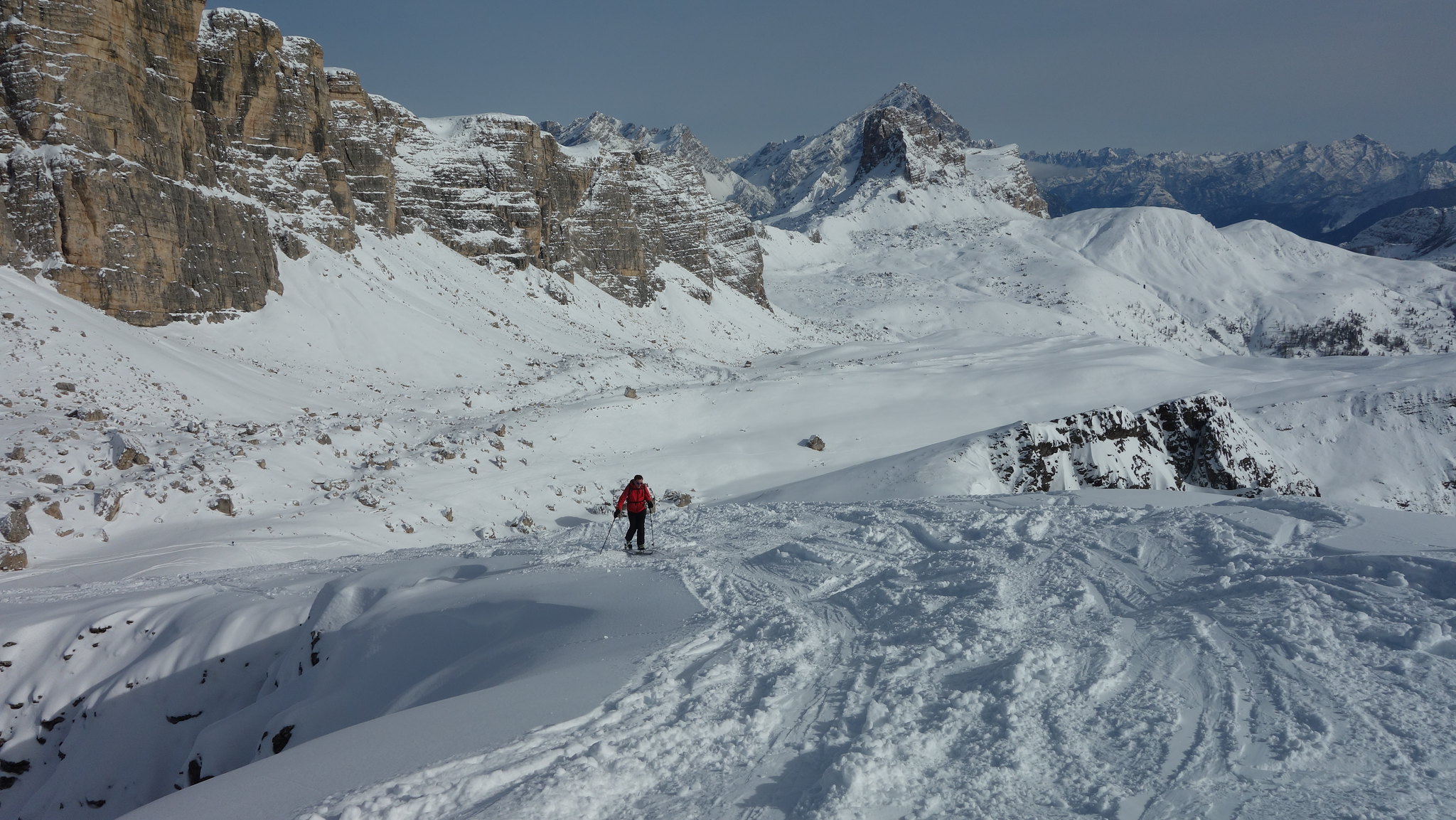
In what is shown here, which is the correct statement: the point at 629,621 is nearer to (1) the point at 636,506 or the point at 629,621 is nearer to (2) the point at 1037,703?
(1) the point at 636,506

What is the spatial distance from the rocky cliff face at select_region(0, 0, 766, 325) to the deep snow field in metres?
2.32

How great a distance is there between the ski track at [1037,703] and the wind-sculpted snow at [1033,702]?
0.07 ft

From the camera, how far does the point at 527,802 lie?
4484 millimetres

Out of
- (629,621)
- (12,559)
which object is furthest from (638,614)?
(12,559)

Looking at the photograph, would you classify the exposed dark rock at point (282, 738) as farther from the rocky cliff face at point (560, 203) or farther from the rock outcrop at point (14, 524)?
the rocky cliff face at point (560, 203)

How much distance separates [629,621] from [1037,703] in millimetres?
4139

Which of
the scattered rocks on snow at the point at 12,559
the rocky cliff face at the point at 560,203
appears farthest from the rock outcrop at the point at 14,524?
the rocky cliff face at the point at 560,203

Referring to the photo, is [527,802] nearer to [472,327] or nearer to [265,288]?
[265,288]

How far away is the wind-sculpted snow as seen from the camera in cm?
437

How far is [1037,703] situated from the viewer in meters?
5.35

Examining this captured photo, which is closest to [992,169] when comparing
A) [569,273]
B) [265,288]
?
[569,273]

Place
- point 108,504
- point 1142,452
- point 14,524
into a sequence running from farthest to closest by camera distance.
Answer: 1. point 1142,452
2. point 108,504
3. point 14,524

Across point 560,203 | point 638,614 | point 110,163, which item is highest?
point 560,203

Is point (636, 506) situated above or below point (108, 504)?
below
